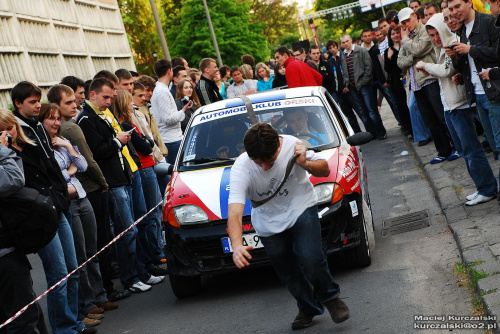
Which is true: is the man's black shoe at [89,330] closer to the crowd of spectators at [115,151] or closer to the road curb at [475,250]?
the crowd of spectators at [115,151]

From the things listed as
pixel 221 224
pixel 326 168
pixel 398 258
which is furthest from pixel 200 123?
pixel 326 168

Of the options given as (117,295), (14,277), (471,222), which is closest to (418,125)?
(471,222)

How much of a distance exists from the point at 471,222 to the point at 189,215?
2.70 meters

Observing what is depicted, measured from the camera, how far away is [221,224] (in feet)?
25.0

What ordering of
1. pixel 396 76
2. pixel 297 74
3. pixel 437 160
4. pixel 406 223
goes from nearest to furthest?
pixel 406 223
pixel 437 160
pixel 297 74
pixel 396 76

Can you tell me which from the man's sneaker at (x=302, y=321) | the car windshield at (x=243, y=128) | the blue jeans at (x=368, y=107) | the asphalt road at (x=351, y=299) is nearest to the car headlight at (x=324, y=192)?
the asphalt road at (x=351, y=299)

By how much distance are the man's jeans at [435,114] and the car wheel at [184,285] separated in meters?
5.51

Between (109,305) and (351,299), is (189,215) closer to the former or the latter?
(109,305)

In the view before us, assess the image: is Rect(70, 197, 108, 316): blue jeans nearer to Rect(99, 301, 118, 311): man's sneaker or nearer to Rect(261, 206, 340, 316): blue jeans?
Rect(99, 301, 118, 311): man's sneaker

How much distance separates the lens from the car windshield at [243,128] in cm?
870

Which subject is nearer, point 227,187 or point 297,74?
point 227,187

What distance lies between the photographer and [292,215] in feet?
20.1

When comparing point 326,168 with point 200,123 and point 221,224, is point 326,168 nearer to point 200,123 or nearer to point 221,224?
point 221,224

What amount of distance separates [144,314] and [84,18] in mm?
45047
